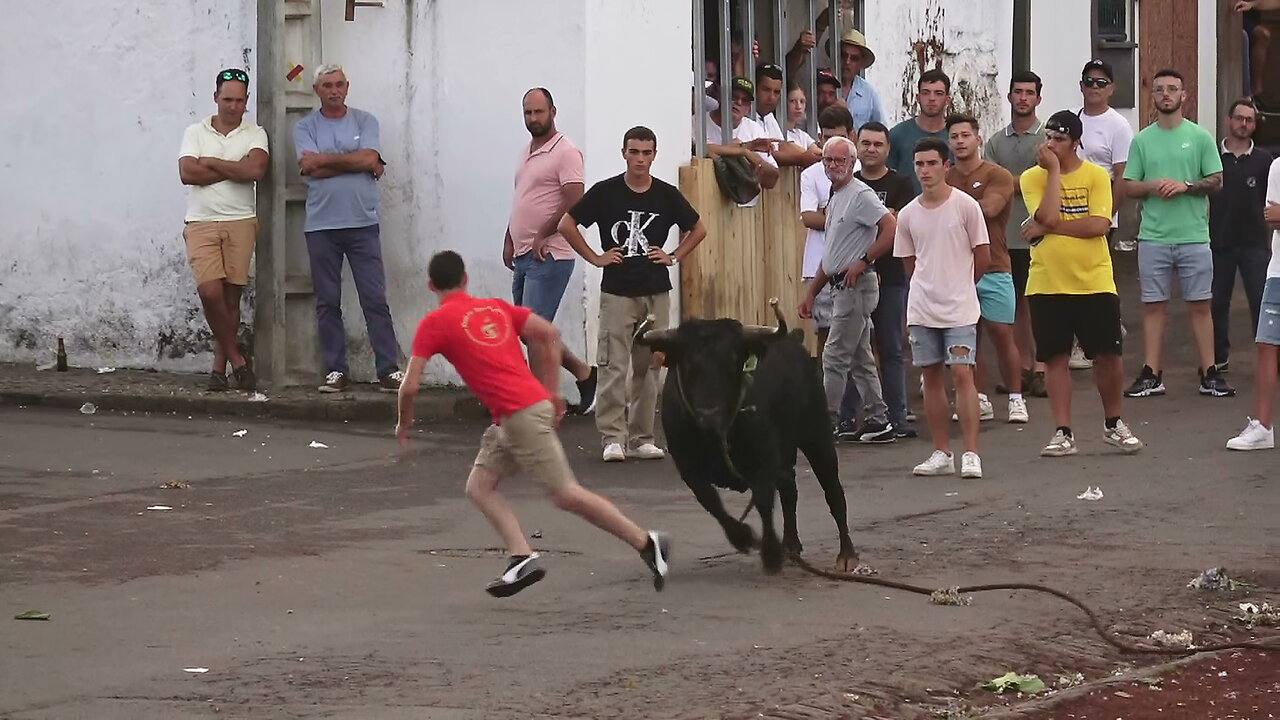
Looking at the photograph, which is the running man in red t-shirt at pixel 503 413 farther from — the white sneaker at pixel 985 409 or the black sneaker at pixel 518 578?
the white sneaker at pixel 985 409

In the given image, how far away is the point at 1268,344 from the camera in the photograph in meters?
12.7

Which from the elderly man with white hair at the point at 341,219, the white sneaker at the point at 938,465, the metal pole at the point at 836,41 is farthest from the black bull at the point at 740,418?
the metal pole at the point at 836,41

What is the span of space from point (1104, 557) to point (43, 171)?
1047 cm

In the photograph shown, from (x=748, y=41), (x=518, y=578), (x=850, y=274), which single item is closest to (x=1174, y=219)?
(x=850, y=274)

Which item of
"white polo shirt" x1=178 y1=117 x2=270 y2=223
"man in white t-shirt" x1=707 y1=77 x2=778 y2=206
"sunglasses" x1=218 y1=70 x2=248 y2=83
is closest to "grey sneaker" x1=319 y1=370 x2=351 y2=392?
"white polo shirt" x1=178 y1=117 x2=270 y2=223

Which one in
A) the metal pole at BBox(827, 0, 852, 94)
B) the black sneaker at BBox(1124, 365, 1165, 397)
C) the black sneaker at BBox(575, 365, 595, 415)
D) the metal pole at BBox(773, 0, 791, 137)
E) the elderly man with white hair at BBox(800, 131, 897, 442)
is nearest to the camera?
the elderly man with white hair at BBox(800, 131, 897, 442)

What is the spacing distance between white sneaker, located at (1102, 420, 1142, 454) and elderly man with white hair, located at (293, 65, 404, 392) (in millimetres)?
5109

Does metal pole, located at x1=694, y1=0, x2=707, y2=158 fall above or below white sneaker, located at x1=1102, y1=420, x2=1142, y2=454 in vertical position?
above

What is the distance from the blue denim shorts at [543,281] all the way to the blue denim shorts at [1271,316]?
4528 millimetres

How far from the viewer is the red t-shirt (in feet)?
29.1

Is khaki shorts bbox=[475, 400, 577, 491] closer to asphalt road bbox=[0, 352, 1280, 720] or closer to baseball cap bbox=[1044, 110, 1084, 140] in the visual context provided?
asphalt road bbox=[0, 352, 1280, 720]

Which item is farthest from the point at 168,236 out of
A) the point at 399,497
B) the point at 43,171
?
the point at 399,497

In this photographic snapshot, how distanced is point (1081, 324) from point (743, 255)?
163 inches

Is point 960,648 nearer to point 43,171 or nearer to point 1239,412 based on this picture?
point 1239,412
